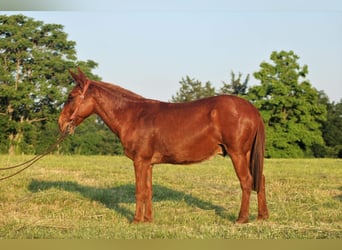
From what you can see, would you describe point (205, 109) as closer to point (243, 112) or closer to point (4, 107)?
point (243, 112)

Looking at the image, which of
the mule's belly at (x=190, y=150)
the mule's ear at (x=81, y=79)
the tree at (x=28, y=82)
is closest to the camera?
the mule's belly at (x=190, y=150)

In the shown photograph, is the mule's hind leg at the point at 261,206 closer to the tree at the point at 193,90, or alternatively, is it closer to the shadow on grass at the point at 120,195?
the shadow on grass at the point at 120,195

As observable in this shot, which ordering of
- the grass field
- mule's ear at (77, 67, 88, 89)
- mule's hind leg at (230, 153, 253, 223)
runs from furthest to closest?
1. mule's ear at (77, 67, 88, 89)
2. mule's hind leg at (230, 153, 253, 223)
3. the grass field

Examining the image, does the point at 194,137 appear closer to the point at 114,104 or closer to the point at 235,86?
the point at 114,104

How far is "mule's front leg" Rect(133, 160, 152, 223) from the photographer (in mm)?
8211

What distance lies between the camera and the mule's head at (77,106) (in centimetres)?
865

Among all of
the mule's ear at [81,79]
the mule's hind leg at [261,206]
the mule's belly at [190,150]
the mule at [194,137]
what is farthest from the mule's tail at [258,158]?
the mule's ear at [81,79]

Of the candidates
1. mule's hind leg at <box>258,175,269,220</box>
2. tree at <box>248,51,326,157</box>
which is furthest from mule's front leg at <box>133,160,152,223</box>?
tree at <box>248,51,326,157</box>

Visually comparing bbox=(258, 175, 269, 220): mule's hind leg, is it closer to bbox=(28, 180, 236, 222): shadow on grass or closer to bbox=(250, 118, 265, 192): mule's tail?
bbox=(250, 118, 265, 192): mule's tail

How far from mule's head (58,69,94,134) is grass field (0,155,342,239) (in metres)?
1.76

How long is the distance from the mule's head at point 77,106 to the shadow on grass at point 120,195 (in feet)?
6.77

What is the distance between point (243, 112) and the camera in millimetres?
8094

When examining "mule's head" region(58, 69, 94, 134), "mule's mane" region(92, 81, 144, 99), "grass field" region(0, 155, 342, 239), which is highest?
"mule's mane" region(92, 81, 144, 99)

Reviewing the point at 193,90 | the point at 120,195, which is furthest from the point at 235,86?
the point at 120,195
